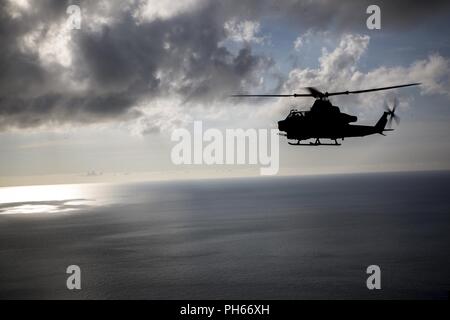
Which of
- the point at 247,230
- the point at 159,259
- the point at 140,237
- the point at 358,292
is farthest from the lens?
the point at 247,230

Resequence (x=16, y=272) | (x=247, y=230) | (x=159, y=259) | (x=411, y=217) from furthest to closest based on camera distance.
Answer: (x=411, y=217) → (x=247, y=230) → (x=159, y=259) → (x=16, y=272)

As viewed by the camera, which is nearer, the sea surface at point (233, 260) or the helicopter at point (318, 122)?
the helicopter at point (318, 122)

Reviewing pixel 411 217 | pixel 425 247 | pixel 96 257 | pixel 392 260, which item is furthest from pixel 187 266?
pixel 411 217

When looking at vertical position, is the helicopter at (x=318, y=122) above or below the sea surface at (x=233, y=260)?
above

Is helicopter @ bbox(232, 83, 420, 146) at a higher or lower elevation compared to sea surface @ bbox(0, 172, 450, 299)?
→ higher

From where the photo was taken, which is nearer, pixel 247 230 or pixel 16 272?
pixel 16 272

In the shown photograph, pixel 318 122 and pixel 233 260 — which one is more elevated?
pixel 318 122

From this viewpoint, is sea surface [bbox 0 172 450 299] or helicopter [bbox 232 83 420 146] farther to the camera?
sea surface [bbox 0 172 450 299]

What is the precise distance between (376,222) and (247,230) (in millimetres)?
62913

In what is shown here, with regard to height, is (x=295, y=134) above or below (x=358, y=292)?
above

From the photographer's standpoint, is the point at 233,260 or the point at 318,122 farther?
the point at 233,260
